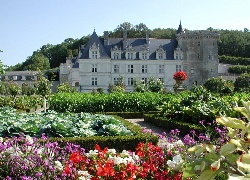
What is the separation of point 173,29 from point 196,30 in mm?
36278

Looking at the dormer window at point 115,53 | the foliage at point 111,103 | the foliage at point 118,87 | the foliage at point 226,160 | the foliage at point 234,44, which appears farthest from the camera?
the foliage at point 234,44

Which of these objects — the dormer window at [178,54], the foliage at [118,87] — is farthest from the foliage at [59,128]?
the dormer window at [178,54]

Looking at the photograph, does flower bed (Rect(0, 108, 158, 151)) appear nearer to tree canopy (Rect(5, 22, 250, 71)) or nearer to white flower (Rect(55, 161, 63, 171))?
white flower (Rect(55, 161, 63, 171))

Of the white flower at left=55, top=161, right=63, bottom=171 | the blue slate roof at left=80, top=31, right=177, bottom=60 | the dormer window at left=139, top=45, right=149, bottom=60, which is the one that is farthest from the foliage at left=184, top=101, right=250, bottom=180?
the dormer window at left=139, top=45, right=149, bottom=60

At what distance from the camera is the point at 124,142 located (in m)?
8.46

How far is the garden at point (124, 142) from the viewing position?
1.54 m

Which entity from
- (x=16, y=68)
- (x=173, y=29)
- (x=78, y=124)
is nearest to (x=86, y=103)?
(x=78, y=124)

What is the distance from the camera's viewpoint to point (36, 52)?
91.9 meters

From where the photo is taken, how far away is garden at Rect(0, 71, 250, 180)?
1.54 meters

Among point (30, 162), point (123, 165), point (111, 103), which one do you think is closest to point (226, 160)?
point (123, 165)

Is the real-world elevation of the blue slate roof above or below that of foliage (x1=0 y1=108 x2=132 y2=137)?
above

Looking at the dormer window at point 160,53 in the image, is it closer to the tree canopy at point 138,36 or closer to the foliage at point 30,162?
the tree canopy at point 138,36

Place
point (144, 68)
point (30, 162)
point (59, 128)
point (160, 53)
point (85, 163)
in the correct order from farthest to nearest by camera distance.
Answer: point (144, 68) < point (160, 53) < point (59, 128) < point (30, 162) < point (85, 163)

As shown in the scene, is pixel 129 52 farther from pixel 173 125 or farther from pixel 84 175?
pixel 84 175
